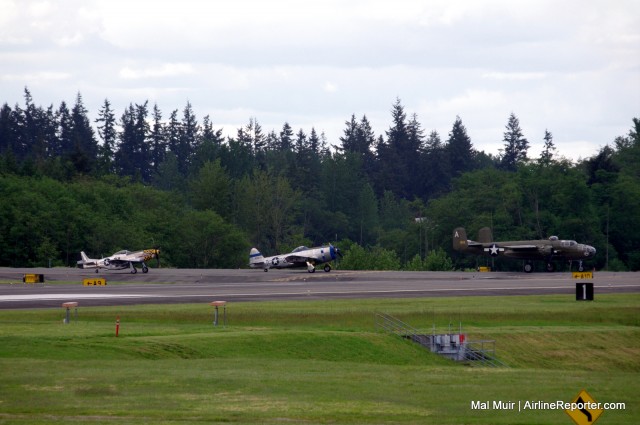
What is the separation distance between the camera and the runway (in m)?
56.6

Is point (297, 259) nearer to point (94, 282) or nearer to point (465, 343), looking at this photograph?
point (94, 282)

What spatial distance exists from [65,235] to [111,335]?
77236 millimetres

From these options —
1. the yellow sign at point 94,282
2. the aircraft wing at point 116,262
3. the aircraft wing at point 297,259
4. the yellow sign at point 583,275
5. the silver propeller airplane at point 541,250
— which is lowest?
the yellow sign at point 94,282

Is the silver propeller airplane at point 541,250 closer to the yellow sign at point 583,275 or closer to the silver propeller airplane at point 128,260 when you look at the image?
the yellow sign at point 583,275

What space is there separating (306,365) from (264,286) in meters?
35.0

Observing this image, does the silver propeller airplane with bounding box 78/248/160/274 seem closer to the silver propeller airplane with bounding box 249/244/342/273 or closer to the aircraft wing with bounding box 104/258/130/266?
the aircraft wing with bounding box 104/258/130/266

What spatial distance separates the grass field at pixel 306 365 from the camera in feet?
75.6

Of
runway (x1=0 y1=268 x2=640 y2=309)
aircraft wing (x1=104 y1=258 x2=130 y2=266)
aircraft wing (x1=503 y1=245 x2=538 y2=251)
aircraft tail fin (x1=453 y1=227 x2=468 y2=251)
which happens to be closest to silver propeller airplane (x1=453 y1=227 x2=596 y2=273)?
aircraft wing (x1=503 y1=245 x2=538 y2=251)

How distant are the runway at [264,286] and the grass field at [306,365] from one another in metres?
5.78

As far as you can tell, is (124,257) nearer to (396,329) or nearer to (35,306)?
(35,306)

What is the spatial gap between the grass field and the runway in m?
5.78

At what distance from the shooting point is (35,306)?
5016 cm

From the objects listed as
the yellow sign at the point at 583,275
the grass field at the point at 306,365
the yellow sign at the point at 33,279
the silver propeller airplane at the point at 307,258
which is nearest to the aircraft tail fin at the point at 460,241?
the silver propeller airplane at the point at 307,258

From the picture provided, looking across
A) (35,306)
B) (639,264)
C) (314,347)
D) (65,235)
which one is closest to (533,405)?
(314,347)
